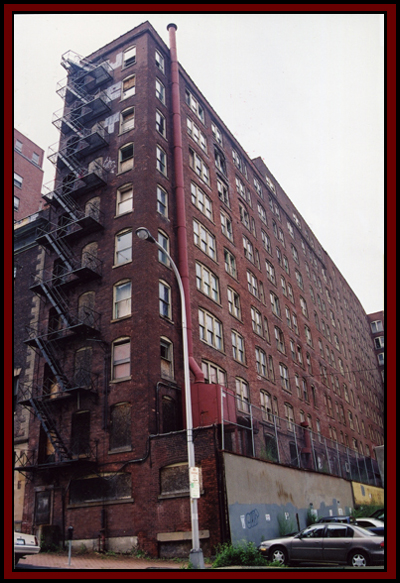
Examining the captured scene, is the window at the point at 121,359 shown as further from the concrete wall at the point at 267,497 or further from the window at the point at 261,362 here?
the window at the point at 261,362

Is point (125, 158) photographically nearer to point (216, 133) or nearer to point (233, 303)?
point (233, 303)

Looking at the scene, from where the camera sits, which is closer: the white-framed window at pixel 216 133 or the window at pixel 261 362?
the window at pixel 261 362

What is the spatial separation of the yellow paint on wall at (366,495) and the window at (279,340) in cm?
1203

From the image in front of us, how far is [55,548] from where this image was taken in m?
21.7

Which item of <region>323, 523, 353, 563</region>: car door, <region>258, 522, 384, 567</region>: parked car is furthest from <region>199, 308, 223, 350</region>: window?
<region>323, 523, 353, 563</region>: car door

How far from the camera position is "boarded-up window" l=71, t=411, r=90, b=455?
2372cm

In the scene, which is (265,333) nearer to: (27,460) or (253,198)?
(253,198)

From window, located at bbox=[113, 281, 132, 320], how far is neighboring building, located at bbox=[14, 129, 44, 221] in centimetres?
2694

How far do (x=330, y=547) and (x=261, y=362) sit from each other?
71.0 ft

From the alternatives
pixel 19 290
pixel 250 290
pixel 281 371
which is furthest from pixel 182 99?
pixel 281 371

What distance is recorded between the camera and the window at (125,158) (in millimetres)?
30031

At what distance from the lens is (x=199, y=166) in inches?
1471

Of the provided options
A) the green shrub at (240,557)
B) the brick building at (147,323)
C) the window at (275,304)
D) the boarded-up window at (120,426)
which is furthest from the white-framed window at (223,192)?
the green shrub at (240,557)

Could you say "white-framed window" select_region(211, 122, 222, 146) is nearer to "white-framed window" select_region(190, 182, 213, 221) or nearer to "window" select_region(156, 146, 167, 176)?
"white-framed window" select_region(190, 182, 213, 221)
